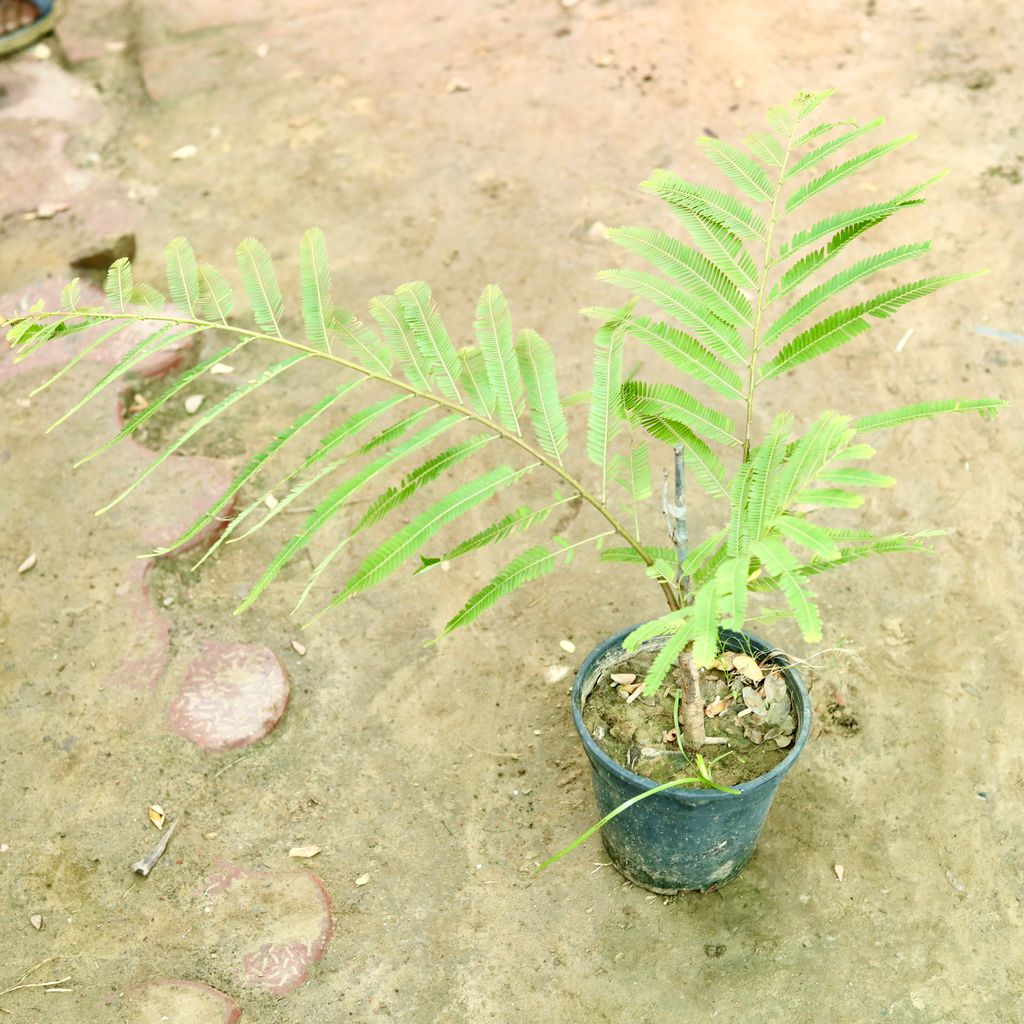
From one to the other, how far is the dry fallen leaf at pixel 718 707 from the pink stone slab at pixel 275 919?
1.04 meters

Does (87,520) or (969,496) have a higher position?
(87,520)

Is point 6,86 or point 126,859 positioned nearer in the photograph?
point 126,859

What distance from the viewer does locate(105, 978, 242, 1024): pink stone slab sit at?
8.18 feet

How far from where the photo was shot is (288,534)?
11.8 ft

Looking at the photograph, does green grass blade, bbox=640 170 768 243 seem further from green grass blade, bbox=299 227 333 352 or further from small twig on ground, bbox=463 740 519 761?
small twig on ground, bbox=463 740 519 761

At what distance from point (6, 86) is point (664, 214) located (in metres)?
3.50

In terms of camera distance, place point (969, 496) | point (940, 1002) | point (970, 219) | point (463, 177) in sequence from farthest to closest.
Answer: point (463, 177)
point (970, 219)
point (969, 496)
point (940, 1002)

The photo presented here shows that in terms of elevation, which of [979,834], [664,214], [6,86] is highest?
[6,86]

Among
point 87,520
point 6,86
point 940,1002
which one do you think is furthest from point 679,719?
point 6,86

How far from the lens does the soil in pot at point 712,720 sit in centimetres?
251

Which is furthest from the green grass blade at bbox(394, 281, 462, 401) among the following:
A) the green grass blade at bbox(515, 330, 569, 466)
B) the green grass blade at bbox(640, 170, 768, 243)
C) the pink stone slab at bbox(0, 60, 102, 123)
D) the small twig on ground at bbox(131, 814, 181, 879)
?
the pink stone slab at bbox(0, 60, 102, 123)

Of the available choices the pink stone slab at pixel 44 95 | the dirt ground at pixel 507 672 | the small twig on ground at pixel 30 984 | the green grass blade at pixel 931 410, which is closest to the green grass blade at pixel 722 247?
the green grass blade at pixel 931 410

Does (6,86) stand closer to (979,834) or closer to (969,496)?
(969,496)

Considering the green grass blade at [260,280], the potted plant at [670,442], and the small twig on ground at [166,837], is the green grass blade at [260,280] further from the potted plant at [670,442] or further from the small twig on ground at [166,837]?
the small twig on ground at [166,837]
